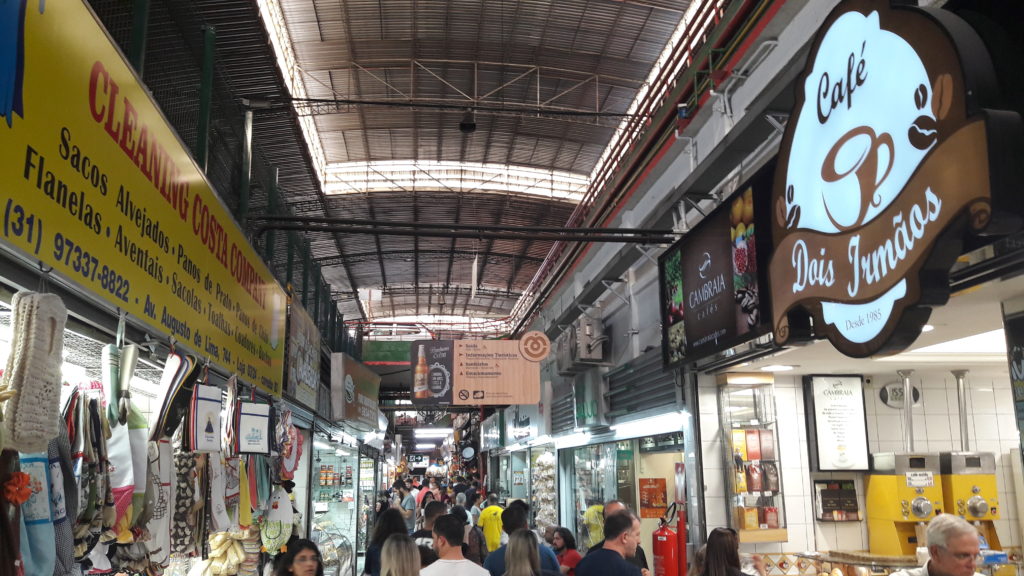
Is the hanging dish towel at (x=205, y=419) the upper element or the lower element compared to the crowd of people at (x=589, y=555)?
upper

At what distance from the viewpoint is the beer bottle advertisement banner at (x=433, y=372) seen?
1241 centimetres

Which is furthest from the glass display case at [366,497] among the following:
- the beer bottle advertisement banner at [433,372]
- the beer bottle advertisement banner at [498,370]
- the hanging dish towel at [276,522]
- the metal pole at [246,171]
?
the metal pole at [246,171]

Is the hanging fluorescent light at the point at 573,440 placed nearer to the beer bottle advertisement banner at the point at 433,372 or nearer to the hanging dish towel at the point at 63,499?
the beer bottle advertisement banner at the point at 433,372

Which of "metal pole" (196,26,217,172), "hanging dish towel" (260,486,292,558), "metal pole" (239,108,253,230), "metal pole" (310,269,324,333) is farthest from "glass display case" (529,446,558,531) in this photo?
"metal pole" (196,26,217,172)

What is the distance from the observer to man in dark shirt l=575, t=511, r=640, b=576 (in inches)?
185

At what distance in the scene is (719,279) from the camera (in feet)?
21.4

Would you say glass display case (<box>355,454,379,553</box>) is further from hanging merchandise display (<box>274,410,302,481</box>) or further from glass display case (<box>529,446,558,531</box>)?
hanging merchandise display (<box>274,410,302,481</box>)

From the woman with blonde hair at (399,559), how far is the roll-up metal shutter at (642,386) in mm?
3929

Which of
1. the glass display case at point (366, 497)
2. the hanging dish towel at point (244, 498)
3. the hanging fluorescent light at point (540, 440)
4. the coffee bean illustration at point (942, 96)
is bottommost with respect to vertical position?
the glass display case at point (366, 497)

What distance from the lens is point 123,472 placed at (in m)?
3.35

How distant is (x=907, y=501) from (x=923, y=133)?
5.04m

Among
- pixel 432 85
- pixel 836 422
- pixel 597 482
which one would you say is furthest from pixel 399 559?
pixel 432 85

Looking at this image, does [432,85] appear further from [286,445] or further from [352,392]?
[286,445]

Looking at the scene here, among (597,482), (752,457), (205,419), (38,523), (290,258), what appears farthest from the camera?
(597,482)
